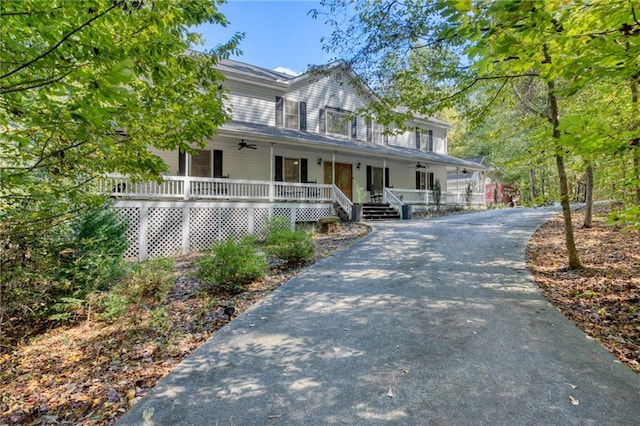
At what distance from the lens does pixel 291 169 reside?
633 inches

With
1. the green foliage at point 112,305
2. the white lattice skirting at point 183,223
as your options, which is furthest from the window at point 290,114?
the green foliage at point 112,305

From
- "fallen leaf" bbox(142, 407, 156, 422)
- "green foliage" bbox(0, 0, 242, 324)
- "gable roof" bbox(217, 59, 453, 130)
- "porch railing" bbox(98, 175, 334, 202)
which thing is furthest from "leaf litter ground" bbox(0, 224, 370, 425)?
"gable roof" bbox(217, 59, 453, 130)

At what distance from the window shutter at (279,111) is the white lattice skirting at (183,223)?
16.7 feet

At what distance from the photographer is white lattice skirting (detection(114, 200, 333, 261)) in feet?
30.7

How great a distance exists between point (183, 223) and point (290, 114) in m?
8.29

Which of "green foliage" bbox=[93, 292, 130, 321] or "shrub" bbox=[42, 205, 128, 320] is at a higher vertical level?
"shrub" bbox=[42, 205, 128, 320]

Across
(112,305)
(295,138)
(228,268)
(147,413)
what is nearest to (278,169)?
(295,138)

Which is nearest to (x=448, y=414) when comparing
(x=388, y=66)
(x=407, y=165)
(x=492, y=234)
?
(x=388, y=66)

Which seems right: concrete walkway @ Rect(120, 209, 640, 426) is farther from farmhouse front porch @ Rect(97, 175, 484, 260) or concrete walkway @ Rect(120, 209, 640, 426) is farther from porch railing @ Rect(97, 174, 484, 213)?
porch railing @ Rect(97, 174, 484, 213)

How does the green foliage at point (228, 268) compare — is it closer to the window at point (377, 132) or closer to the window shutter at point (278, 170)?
the window shutter at point (278, 170)

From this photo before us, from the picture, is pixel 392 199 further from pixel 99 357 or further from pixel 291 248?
pixel 99 357

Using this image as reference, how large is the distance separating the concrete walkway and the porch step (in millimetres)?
10158

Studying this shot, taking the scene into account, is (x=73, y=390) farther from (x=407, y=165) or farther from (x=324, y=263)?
(x=407, y=165)

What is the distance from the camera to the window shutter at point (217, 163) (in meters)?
13.7
